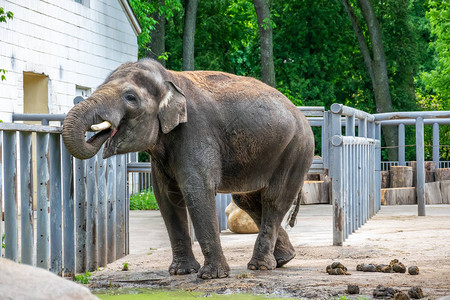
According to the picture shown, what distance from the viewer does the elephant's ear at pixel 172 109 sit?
21.3 ft

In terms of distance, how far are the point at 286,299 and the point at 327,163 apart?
184 inches

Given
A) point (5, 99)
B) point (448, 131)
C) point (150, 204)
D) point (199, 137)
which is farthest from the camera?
point (448, 131)

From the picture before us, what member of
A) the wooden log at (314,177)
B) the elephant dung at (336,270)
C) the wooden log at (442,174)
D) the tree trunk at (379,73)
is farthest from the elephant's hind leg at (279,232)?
the tree trunk at (379,73)

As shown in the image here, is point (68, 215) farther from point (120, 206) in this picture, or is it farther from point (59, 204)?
point (120, 206)

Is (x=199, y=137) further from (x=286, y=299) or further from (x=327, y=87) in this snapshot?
(x=327, y=87)

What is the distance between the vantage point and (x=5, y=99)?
13.2 meters

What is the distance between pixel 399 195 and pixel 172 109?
9952mm

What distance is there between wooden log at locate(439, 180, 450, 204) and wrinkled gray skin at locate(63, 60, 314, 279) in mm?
8988

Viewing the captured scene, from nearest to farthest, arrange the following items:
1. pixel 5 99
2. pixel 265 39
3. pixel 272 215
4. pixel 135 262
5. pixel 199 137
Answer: pixel 199 137 → pixel 272 215 → pixel 135 262 → pixel 5 99 → pixel 265 39

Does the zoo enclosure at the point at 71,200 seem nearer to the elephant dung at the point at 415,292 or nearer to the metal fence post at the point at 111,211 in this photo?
the metal fence post at the point at 111,211

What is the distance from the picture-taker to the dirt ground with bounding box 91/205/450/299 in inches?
246

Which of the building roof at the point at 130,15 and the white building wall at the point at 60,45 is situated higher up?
the building roof at the point at 130,15

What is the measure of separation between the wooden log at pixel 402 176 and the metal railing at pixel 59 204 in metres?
8.59

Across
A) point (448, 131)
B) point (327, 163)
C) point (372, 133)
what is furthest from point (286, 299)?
point (448, 131)
